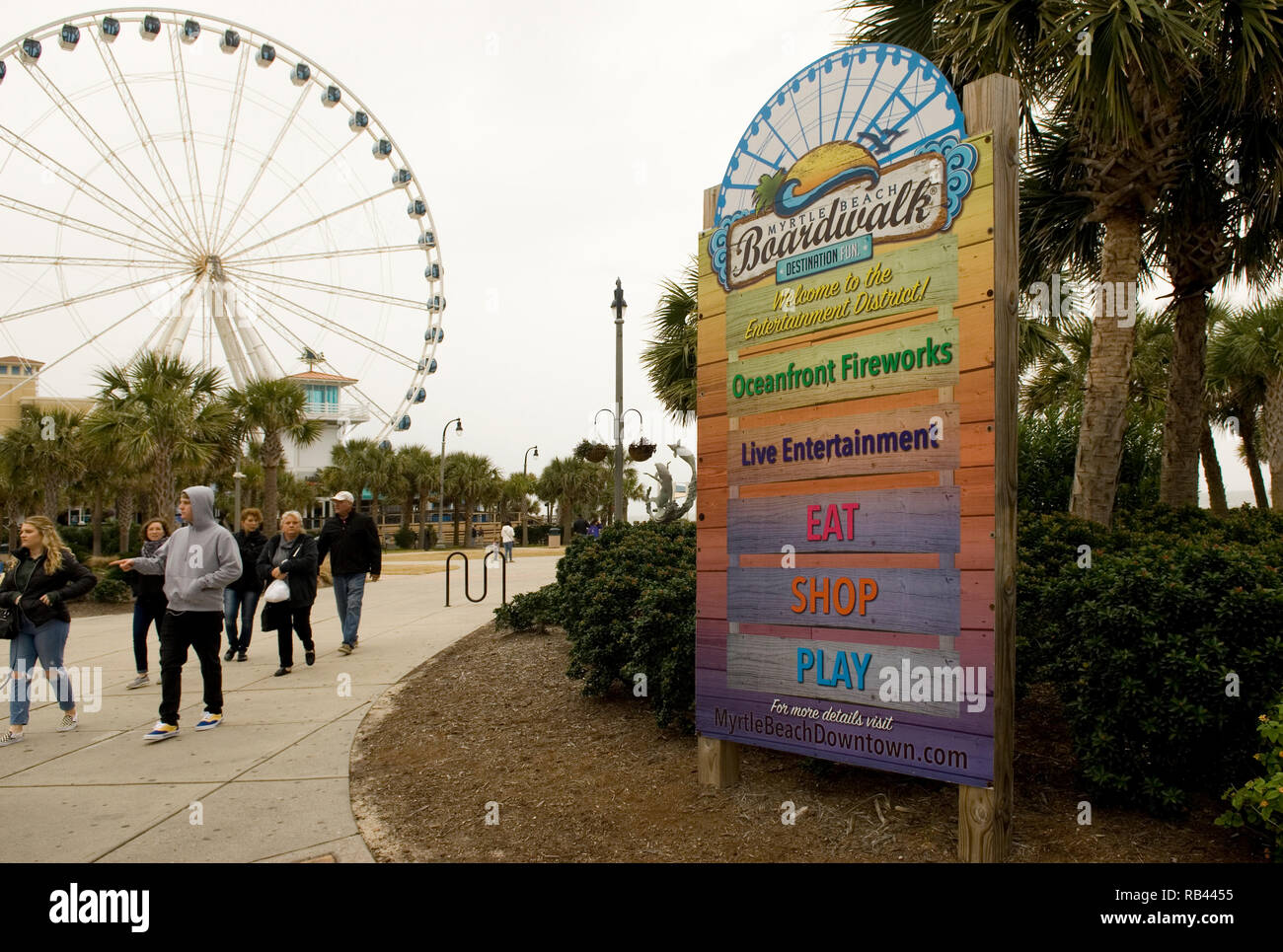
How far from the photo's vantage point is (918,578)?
3.49 metres

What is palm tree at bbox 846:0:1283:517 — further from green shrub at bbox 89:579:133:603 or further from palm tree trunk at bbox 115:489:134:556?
palm tree trunk at bbox 115:489:134:556

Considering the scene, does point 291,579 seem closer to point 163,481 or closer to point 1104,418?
point 1104,418

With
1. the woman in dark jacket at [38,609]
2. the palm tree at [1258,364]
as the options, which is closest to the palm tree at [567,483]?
the palm tree at [1258,364]

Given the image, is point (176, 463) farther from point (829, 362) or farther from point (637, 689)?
point (829, 362)

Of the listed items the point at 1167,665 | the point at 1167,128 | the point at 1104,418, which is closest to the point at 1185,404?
the point at 1104,418

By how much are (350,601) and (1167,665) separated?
7.74m

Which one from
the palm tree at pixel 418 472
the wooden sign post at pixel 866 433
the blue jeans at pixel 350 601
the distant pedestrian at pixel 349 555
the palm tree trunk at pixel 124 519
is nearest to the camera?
the wooden sign post at pixel 866 433

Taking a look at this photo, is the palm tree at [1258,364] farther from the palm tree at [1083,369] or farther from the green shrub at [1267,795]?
the green shrub at [1267,795]

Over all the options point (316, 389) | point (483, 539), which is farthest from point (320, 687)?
point (316, 389)

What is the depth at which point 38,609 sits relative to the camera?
5.94 metres

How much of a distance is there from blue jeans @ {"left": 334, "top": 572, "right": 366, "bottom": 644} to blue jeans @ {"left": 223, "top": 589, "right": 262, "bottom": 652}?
0.84 m

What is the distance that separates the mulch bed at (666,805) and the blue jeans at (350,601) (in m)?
3.40

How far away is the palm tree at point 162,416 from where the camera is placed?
63.9 feet

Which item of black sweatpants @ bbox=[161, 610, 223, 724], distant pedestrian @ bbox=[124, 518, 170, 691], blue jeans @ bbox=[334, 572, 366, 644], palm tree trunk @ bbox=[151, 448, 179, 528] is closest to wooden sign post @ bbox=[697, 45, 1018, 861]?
black sweatpants @ bbox=[161, 610, 223, 724]
